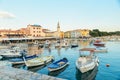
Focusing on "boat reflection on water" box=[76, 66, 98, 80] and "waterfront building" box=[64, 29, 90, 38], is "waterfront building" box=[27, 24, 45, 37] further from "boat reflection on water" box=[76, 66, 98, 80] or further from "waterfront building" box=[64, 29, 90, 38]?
"boat reflection on water" box=[76, 66, 98, 80]

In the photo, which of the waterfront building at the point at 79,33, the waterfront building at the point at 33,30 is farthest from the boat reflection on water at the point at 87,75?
the waterfront building at the point at 79,33

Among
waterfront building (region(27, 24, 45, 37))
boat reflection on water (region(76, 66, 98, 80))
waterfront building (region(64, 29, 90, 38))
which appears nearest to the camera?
boat reflection on water (region(76, 66, 98, 80))

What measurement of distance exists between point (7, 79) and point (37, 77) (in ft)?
8.11

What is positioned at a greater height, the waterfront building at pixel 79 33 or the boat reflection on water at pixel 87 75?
the waterfront building at pixel 79 33

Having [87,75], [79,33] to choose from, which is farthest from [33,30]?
[87,75]

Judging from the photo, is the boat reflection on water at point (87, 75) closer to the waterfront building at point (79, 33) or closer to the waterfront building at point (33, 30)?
the waterfront building at point (33, 30)

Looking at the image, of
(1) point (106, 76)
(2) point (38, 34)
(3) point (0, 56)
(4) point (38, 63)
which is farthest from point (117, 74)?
(2) point (38, 34)

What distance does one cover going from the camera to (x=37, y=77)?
569 inches

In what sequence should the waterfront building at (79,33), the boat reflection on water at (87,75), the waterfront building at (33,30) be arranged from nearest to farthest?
1. the boat reflection on water at (87,75)
2. the waterfront building at (33,30)
3. the waterfront building at (79,33)

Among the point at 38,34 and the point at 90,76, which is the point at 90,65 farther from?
the point at 38,34

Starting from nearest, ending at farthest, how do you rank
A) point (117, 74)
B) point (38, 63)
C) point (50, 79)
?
point (50, 79) < point (117, 74) < point (38, 63)

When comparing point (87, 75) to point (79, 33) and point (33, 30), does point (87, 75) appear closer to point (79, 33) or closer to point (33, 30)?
point (33, 30)

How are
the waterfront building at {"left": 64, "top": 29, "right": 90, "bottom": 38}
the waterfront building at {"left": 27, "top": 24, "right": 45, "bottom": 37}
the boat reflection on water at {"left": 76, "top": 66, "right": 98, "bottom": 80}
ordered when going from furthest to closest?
the waterfront building at {"left": 64, "top": 29, "right": 90, "bottom": 38} < the waterfront building at {"left": 27, "top": 24, "right": 45, "bottom": 37} < the boat reflection on water at {"left": 76, "top": 66, "right": 98, "bottom": 80}

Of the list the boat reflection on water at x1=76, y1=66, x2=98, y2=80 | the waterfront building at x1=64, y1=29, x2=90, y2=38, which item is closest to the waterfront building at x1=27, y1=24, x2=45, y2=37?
the waterfront building at x1=64, y1=29, x2=90, y2=38
